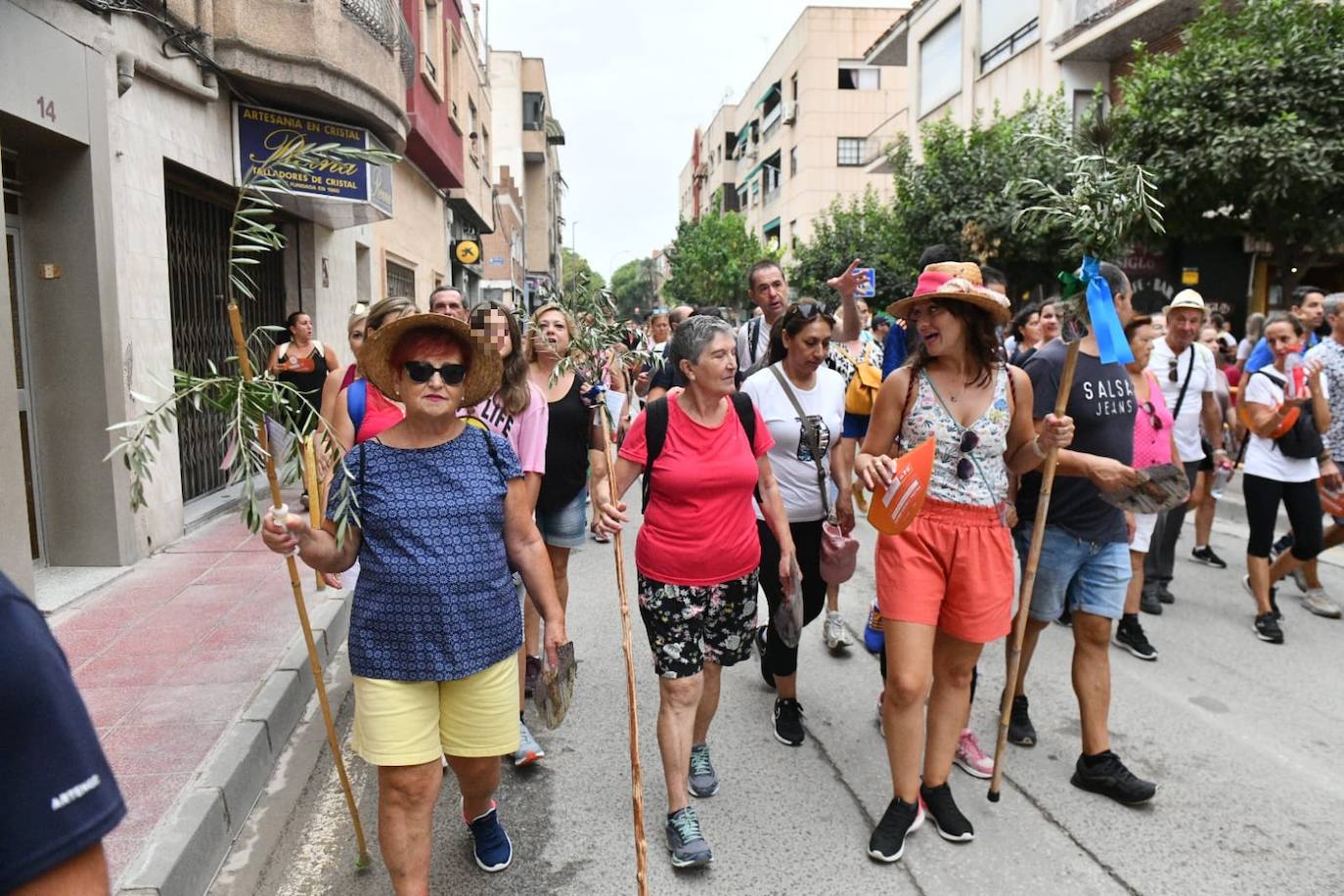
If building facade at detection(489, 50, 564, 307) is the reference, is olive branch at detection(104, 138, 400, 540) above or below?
below

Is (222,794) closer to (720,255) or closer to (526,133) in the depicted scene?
(720,255)

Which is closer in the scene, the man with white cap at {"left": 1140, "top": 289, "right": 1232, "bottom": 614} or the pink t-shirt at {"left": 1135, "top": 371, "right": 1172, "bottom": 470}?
the pink t-shirt at {"left": 1135, "top": 371, "right": 1172, "bottom": 470}

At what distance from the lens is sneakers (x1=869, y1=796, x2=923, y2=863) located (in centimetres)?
318

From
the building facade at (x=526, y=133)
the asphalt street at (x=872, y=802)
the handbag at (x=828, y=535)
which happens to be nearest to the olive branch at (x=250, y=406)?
the asphalt street at (x=872, y=802)

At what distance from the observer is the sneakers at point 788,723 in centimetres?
415

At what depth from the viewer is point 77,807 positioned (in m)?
1.02

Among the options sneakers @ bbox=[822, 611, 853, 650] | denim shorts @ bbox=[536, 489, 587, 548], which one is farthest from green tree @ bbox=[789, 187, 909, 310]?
denim shorts @ bbox=[536, 489, 587, 548]

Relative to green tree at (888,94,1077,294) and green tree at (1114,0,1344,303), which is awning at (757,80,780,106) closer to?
green tree at (888,94,1077,294)

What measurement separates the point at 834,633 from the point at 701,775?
1822mm

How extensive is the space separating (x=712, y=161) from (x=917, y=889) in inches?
2778

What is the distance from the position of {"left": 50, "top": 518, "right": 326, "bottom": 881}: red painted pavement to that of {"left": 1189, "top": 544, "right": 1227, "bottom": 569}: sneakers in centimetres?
664

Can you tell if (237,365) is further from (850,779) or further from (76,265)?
(76,265)

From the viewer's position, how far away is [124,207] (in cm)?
699

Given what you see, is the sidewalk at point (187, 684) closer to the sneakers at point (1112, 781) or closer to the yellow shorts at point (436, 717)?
the yellow shorts at point (436, 717)
